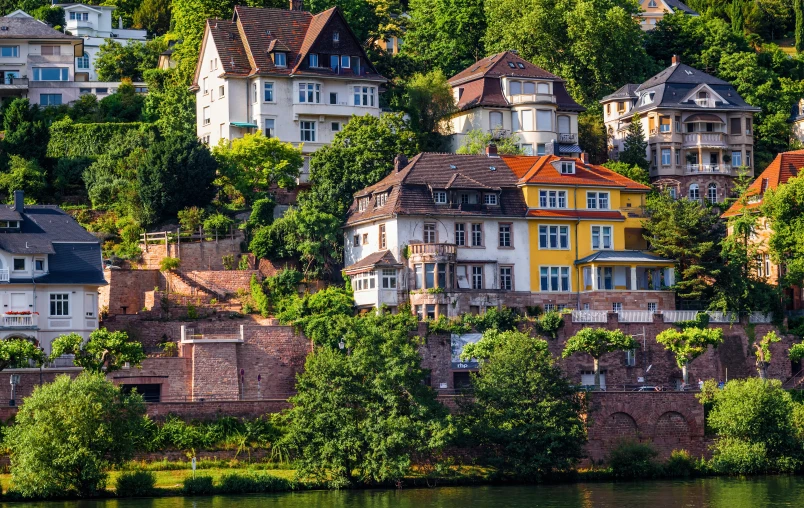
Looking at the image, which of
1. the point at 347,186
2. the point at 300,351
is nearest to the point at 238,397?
the point at 300,351

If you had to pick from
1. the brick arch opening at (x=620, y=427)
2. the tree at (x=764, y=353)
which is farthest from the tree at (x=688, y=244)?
the brick arch opening at (x=620, y=427)

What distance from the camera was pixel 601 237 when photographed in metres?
90.1

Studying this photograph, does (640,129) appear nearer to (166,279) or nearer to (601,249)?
(601,249)

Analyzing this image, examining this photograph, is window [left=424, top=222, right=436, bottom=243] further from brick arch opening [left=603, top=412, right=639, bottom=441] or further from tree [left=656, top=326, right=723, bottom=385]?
brick arch opening [left=603, top=412, right=639, bottom=441]

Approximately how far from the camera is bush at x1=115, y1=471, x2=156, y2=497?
225 feet

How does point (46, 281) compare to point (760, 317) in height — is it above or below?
above

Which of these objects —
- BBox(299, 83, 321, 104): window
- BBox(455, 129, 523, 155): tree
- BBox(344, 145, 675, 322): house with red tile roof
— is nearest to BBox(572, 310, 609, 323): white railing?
BBox(344, 145, 675, 322): house with red tile roof

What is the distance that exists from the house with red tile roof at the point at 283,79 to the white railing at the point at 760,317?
92.0 feet

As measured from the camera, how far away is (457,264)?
85.8 metres

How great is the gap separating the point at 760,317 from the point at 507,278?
44.7ft

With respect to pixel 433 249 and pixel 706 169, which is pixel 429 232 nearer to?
pixel 433 249

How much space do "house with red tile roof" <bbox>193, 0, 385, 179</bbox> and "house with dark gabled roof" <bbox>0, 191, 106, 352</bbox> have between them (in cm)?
1942

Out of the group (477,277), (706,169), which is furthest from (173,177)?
(706,169)

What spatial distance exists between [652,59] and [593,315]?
42786 millimetres
